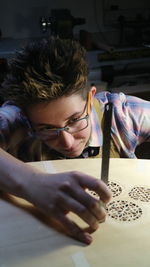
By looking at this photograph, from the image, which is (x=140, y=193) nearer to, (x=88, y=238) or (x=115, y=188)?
(x=115, y=188)

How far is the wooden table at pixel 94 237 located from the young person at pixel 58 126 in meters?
0.03

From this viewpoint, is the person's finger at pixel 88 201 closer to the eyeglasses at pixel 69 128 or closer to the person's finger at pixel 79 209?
the person's finger at pixel 79 209

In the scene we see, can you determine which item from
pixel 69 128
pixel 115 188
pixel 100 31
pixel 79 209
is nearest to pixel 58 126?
pixel 69 128

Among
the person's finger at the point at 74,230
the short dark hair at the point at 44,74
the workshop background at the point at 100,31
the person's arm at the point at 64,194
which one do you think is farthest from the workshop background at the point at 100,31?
the person's finger at the point at 74,230

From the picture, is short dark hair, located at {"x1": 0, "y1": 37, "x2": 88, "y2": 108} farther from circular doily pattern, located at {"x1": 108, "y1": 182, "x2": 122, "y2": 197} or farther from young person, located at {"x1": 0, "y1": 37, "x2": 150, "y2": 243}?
circular doily pattern, located at {"x1": 108, "y1": 182, "x2": 122, "y2": 197}

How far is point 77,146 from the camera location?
998 millimetres

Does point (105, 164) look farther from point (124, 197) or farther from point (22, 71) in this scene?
point (22, 71)

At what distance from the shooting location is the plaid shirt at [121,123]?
3.64 feet

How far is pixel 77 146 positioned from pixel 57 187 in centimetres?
36

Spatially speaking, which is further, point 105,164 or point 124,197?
point 124,197

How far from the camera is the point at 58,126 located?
3.09ft

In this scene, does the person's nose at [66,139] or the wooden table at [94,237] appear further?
the person's nose at [66,139]

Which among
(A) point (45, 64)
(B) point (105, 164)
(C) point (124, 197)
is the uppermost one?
(A) point (45, 64)

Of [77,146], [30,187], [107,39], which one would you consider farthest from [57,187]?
[107,39]
